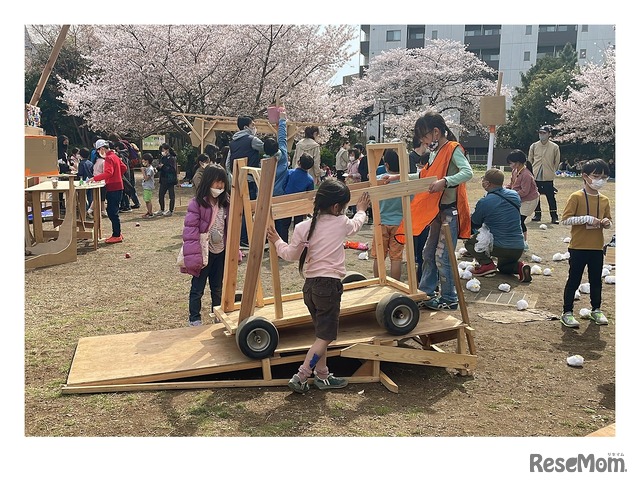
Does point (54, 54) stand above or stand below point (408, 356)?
above

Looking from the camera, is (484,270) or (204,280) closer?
(204,280)

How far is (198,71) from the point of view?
23125 millimetres

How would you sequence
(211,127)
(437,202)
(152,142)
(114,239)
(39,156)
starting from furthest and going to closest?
(152,142), (211,127), (114,239), (39,156), (437,202)

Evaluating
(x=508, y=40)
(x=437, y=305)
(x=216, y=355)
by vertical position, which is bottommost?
(x=216, y=355)

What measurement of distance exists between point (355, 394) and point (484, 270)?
173 inches

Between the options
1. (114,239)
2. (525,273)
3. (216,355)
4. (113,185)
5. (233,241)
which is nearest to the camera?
(216,355)

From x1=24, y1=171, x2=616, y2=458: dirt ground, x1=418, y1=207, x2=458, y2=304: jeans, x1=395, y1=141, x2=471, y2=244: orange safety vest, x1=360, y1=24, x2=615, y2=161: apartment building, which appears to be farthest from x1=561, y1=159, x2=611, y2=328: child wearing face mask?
x1=360, y1=24, x2=615, y2=161: apartment building

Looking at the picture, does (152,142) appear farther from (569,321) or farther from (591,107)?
(591,107)

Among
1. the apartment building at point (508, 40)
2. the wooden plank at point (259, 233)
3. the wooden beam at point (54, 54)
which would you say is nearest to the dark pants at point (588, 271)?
the wooden plank at point (259, 233)

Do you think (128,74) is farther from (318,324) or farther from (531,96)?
(531,96)

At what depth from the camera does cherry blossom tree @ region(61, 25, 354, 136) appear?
22922mm

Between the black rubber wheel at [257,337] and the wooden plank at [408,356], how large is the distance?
1.73ft

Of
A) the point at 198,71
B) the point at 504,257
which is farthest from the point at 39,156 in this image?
the point at 198,71

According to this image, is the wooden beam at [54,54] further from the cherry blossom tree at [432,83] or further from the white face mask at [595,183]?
the cherry blossom tree at [432,83]
